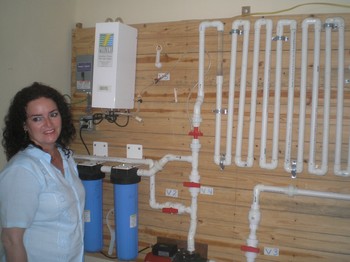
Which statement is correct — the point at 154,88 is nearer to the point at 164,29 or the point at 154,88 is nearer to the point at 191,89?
the point at 191,89

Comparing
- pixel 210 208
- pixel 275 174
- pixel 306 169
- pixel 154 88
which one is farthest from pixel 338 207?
pixel 154 88

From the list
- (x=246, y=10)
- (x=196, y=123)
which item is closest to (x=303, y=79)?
(x=246, y=10)

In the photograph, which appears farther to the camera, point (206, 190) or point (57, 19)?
point (57, 19)

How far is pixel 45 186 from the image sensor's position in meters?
1.33

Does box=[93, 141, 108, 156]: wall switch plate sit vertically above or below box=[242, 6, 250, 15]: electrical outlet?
below

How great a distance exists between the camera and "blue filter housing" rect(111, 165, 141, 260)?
7.18 ft

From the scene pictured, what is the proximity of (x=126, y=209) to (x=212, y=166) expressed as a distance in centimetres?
77

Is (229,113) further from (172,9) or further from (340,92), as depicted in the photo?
(172,9)

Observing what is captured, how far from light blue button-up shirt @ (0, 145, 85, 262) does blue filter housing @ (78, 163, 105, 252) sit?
0.75 meters

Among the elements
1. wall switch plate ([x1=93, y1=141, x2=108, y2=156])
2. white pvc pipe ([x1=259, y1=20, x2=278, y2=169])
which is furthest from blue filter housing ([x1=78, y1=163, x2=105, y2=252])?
white pvc pipe ([x1=259, y1=20, x2=278, y2=169])

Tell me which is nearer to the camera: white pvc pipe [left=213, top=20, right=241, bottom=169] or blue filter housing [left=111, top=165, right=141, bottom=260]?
white pvc pipe [left=213, top=20, right=241, bottom=169]

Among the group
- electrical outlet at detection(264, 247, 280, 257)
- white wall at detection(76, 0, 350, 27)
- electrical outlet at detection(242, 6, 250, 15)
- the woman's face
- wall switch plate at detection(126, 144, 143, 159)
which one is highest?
white wall at detection(76, 0, 350, 27)

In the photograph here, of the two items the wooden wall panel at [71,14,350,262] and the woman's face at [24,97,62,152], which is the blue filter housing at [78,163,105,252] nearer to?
the wooden wall panel at [71,14,350,262]

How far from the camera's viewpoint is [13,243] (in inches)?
48.3
